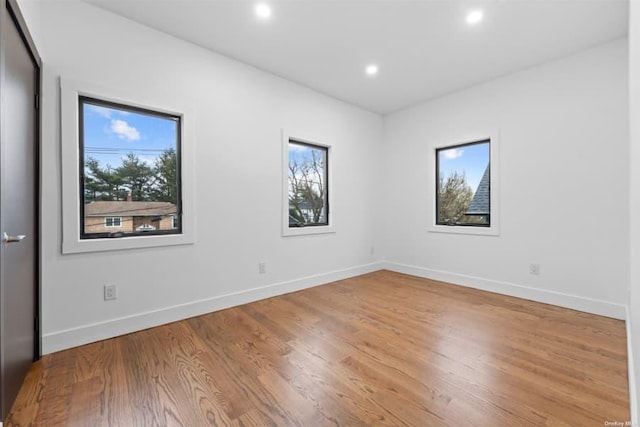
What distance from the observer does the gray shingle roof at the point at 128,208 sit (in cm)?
232

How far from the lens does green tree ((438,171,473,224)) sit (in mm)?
3984

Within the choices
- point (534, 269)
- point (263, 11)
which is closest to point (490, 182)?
point (534, 269)

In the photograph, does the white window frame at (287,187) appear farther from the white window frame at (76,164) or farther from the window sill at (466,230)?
the window sill at (466,230)

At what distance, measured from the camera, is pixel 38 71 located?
79.0 inches

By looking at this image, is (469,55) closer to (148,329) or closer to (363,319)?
(363,319)

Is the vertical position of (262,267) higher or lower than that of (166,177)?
lower

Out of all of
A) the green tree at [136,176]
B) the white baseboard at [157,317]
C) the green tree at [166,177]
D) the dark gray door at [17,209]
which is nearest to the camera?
the dark gray door at [17,209]

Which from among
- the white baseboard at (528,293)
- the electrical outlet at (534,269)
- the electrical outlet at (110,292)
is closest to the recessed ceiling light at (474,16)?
the electrical outlet at (534,269)

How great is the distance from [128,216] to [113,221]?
0.12 meters

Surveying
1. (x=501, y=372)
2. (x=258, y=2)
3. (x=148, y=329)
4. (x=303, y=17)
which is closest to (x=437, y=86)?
(x=303, y=17)

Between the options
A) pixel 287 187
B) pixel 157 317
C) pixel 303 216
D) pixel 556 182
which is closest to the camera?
pixel 157 317

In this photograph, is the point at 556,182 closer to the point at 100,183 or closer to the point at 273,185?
the point at 273,185

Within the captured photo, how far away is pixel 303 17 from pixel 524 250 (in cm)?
346

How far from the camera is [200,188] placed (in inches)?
111
